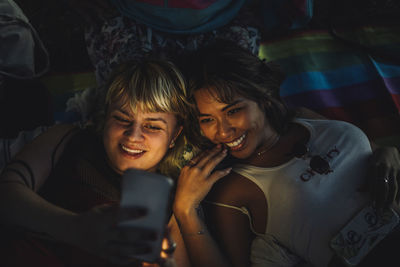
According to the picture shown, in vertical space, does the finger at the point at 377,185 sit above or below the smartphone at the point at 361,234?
above

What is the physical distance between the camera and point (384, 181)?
1.33 meters

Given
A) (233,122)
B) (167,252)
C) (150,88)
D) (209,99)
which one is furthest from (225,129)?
(167,252)

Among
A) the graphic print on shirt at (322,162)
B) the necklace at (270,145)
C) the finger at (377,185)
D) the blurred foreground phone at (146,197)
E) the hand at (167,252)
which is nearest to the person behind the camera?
the blurred foreground phone at (146,197)

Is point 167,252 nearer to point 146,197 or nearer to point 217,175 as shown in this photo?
point 146,197

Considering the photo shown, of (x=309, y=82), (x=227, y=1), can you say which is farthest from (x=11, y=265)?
(x=309, y=82)

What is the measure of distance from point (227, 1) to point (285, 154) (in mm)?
1053

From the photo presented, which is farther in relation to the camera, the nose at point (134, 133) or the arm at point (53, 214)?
the nose at point (134, 133)

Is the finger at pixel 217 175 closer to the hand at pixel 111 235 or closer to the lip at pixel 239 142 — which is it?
the lip at pixel 239 142

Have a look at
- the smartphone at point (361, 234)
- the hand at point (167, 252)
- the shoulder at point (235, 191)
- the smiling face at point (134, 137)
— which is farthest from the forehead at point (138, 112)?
the smartphone at point (361, 234)

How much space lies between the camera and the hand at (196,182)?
148 cm

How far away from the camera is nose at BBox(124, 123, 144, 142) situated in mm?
1344

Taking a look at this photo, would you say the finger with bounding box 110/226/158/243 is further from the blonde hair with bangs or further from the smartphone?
the smartphone

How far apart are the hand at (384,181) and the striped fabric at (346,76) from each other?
2.09 ft

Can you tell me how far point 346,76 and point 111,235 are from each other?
200 cm
